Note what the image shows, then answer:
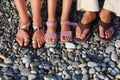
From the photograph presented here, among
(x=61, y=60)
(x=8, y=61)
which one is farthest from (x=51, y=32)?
(x=8, y=61)

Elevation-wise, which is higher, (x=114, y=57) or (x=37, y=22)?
(x=37, y=22)

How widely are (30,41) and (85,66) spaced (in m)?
0.60

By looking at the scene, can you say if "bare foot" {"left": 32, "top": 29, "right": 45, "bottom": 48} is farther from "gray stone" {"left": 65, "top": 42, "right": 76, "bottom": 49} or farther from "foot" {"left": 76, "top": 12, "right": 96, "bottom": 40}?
"foot" {"left": 76, "top": 12, "right": 96, "bottom": 40}

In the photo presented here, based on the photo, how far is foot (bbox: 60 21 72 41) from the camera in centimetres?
355

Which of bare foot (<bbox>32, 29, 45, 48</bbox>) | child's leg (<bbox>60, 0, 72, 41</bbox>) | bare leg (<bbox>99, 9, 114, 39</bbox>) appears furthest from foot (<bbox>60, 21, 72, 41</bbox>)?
bare leg (<bbox>99, 9, 114, 39</bbox>)

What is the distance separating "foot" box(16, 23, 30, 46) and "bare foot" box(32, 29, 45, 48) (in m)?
0.07

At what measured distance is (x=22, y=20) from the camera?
360 centimetres

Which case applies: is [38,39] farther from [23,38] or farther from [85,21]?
[85,21]

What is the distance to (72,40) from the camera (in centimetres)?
358

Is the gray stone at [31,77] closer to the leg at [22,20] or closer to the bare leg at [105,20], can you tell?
the leg at [22,20]

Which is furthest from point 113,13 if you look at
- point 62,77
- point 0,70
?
point 0,70

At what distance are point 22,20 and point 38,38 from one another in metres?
0.25

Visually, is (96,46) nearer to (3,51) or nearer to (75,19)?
(75,19)

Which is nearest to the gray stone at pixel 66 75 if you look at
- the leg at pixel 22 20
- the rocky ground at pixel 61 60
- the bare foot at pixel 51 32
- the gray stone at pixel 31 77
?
the rocky ground at pixel 61 60
